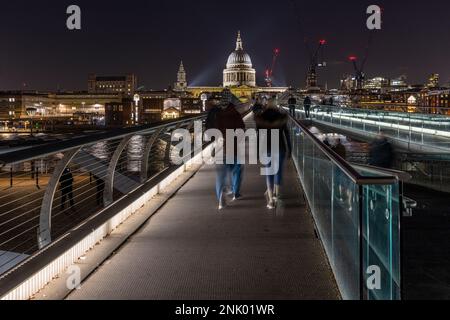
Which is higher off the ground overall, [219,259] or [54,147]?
[54,147]

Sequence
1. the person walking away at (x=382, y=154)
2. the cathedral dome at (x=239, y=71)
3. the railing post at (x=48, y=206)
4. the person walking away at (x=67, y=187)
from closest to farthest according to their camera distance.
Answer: the railing post at (x=48, y=206) < the person walking away at (x=67, y=187) < the person walking away at (x=382, y=154) < the cathedral dome at (x=239, y=71)

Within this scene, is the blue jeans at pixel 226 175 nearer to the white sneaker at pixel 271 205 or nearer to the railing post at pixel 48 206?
the white sneaker at pixel 271 205

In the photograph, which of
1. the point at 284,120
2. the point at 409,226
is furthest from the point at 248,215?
the point at 409,226

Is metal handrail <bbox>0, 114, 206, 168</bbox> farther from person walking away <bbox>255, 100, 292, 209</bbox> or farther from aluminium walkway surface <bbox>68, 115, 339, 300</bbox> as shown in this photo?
person walking away <bbox>255, 100, 292, 209</bbox>

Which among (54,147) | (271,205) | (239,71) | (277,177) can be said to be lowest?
(271,205)

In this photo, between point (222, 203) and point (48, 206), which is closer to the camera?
point (48, 206)

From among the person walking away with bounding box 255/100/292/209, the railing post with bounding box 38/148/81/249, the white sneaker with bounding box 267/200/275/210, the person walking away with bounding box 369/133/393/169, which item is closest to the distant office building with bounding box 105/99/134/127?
the person walking away with bounding box 369/133/393/169

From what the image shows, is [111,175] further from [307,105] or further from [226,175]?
[307,105]

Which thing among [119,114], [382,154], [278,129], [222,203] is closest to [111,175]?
[222,203]

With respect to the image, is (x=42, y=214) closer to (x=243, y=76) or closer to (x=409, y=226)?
(x=409, y=226)

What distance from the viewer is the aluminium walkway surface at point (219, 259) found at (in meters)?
5.30

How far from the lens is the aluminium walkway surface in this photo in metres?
5.30

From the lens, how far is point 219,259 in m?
6.33

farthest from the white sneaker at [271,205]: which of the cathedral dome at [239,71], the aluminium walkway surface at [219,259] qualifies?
the cathedral dome at [239,71]
